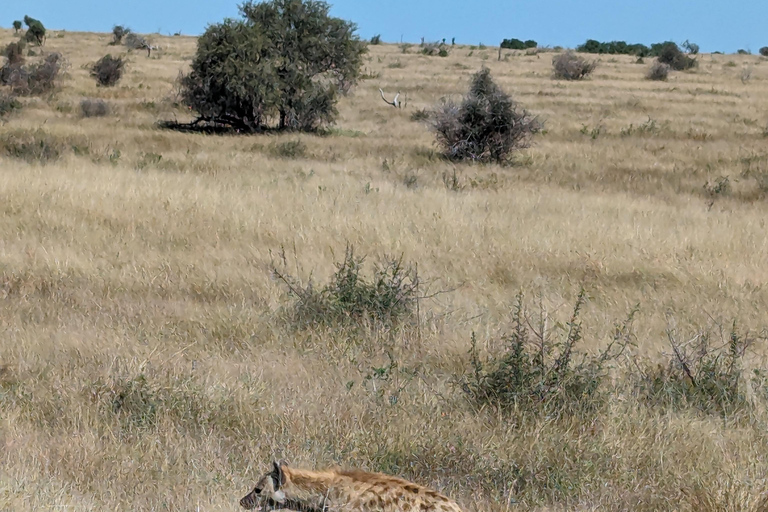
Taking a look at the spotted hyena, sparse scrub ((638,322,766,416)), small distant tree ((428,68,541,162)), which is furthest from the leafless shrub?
the spotted hyena

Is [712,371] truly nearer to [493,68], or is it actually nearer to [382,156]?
[382,156]

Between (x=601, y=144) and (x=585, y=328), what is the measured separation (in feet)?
43.0

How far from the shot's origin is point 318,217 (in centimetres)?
927

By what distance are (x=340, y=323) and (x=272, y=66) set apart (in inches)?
609

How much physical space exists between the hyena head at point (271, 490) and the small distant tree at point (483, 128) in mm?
13466

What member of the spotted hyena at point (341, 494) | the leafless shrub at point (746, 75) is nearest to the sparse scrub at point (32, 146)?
the spotted hyena at point (341, 494)

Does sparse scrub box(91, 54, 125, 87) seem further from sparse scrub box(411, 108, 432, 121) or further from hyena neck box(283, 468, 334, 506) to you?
hyena neck box(283, 468, 334, 506)

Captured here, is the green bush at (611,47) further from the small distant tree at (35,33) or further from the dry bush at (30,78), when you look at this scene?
the dry bush at (30,78)

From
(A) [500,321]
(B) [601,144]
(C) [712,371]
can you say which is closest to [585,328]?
(A) [500,321]

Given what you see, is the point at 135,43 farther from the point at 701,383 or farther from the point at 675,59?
the point at 701,383

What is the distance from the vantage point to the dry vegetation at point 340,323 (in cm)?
359

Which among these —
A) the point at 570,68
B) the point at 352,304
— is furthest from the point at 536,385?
the point at 570,68

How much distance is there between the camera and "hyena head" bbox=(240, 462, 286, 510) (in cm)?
290

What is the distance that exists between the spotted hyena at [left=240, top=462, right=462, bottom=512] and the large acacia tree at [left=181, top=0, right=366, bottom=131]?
17263 millimetres
